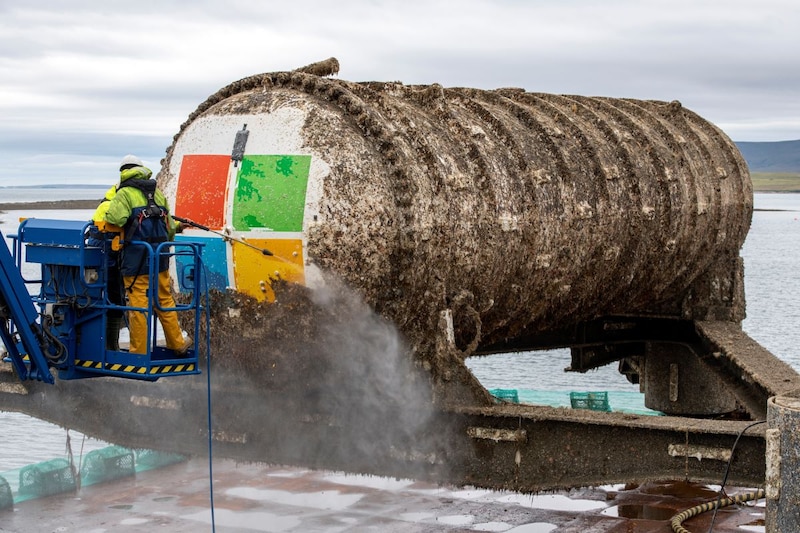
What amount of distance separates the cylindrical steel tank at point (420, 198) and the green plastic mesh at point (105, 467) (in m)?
5.99

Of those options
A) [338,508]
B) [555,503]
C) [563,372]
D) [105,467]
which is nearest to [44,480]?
[105,467]

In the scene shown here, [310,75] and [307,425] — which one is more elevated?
[310,75]

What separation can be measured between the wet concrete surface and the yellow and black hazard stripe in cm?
357

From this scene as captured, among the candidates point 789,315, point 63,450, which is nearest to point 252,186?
point 63,450

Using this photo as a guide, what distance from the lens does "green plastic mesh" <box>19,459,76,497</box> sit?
1268 centimetres

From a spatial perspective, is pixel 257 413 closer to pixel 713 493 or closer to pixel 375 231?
pixel 375 231

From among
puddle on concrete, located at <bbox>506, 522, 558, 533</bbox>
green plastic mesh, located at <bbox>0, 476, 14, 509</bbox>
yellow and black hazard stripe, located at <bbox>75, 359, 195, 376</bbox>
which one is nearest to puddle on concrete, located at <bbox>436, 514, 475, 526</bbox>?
puddle on concrete, located at <bbox>506, 522, 558, 533</bbox>

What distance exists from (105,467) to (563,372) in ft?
42.1

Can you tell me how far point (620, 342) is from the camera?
511 inches

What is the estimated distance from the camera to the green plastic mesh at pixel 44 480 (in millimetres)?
12680

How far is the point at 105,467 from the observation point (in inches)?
533

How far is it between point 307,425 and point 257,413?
1.39ft

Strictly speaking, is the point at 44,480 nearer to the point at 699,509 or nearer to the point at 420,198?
the point at 699,509

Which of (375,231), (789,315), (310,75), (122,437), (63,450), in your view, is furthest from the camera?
(789,315)
